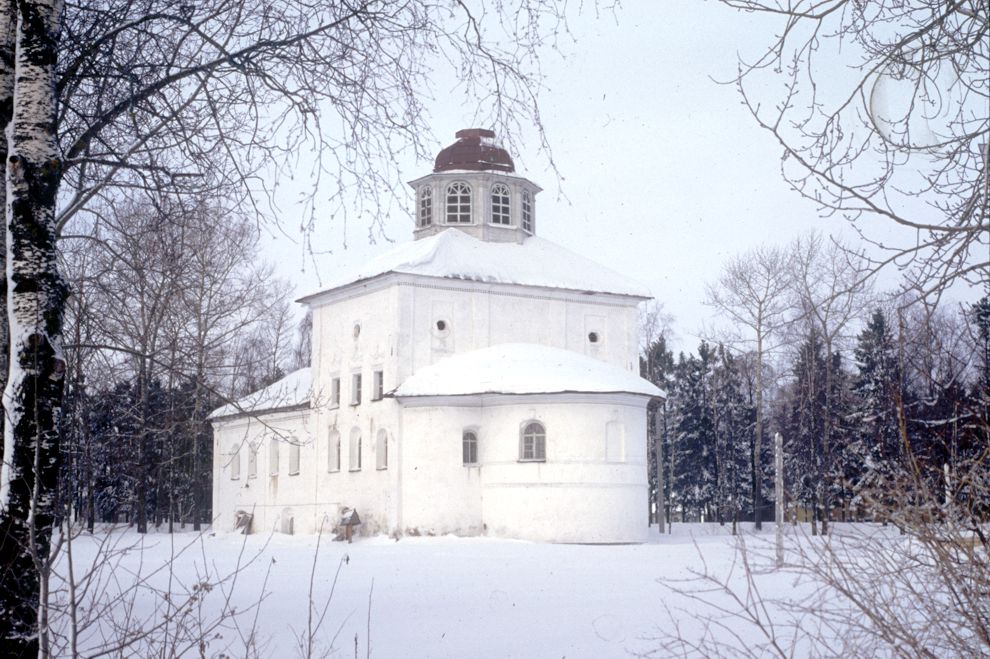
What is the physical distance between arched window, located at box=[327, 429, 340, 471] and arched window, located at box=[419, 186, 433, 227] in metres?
8.08

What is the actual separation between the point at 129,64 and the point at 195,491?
123ft

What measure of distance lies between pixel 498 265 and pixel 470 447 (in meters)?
6.51

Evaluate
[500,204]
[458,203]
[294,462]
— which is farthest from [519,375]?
[294,462]

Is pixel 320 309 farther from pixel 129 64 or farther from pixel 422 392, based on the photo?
pixel 129 64

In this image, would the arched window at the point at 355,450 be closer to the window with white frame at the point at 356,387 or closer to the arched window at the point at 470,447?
the window with white frame at the point at 356,387

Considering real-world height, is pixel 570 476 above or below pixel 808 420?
below

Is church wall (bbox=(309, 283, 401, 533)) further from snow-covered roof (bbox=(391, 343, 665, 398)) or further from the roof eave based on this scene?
snow-covered roof (bbox=(391, 343, 665, 398))

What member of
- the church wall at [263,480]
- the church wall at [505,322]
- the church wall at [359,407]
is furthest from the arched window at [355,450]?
the church wall at [505,322]

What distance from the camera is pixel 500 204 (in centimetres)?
4012

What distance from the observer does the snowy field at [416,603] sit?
785 cm

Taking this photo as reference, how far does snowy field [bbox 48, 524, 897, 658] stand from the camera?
785cm

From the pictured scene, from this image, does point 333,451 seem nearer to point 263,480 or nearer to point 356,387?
point 356,387

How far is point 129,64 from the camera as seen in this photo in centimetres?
802

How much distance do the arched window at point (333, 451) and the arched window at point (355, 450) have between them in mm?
1042
